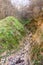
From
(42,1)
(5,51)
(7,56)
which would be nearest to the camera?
(7,56)

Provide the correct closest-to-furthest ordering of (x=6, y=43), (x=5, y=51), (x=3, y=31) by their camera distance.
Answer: (x=5, y=51) < (x=6, y=43) < (x=3, y=31)

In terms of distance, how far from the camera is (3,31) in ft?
28.8

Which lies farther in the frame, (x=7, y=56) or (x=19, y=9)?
(x=19, y=9)

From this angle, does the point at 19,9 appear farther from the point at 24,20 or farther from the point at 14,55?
the point at 14,55

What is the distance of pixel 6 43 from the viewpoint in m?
8.04

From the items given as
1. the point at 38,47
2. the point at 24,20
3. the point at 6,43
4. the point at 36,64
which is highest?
the point at 24,20

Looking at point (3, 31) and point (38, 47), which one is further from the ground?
point (3, 31)

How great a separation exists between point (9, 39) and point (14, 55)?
1459mm

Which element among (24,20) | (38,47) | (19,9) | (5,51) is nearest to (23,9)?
(19,9)

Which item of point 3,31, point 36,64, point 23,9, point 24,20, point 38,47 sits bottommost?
point 36,64

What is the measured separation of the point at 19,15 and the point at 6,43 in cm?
803

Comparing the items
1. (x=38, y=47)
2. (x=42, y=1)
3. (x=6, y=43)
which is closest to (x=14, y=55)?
(x=6, y=43)

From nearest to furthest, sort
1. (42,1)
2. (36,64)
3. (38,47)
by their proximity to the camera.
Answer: (36,64)
(38,47)
(42,1)

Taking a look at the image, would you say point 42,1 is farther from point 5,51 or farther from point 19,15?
point 5,51
